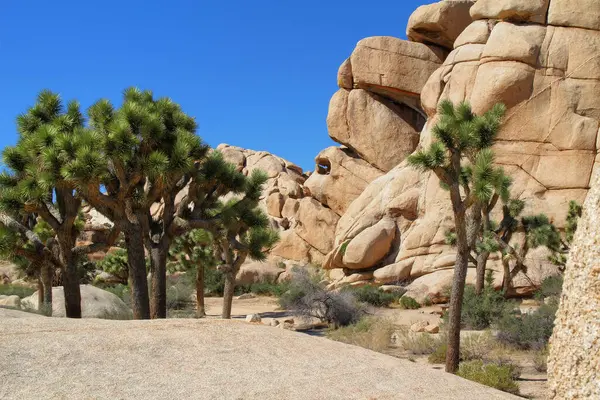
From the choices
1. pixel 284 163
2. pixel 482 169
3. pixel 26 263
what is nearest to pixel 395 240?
pixel 26 263

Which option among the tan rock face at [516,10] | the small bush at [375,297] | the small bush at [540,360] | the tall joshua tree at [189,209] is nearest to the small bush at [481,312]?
the small bush at [540,360]

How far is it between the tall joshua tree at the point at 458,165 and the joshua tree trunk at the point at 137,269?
6.19 m

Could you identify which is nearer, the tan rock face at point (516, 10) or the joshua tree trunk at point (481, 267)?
the joshua tree trunk at point (481, 267)

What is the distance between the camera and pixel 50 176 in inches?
461

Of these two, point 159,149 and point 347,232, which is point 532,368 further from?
point 347,232

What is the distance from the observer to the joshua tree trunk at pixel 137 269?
1306cm

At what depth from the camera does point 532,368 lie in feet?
38.4

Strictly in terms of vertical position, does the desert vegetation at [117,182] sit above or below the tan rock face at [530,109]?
below

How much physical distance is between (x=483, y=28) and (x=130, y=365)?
88.3 ft

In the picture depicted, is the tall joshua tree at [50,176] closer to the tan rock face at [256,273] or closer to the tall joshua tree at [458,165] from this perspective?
the tall joshua tree at [458,165]

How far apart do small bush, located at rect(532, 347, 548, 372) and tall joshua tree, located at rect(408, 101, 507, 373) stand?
2023mm

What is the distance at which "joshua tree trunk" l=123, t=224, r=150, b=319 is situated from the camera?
514 inches

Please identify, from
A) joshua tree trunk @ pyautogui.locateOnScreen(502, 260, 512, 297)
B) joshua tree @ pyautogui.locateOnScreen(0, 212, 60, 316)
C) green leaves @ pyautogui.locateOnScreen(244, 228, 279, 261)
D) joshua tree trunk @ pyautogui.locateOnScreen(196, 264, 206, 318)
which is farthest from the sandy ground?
joshua tree trunk @ pyautogui.locateOnScreen(502, 260, 512, 297)

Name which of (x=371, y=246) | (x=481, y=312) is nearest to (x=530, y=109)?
(x=371, y=246)
